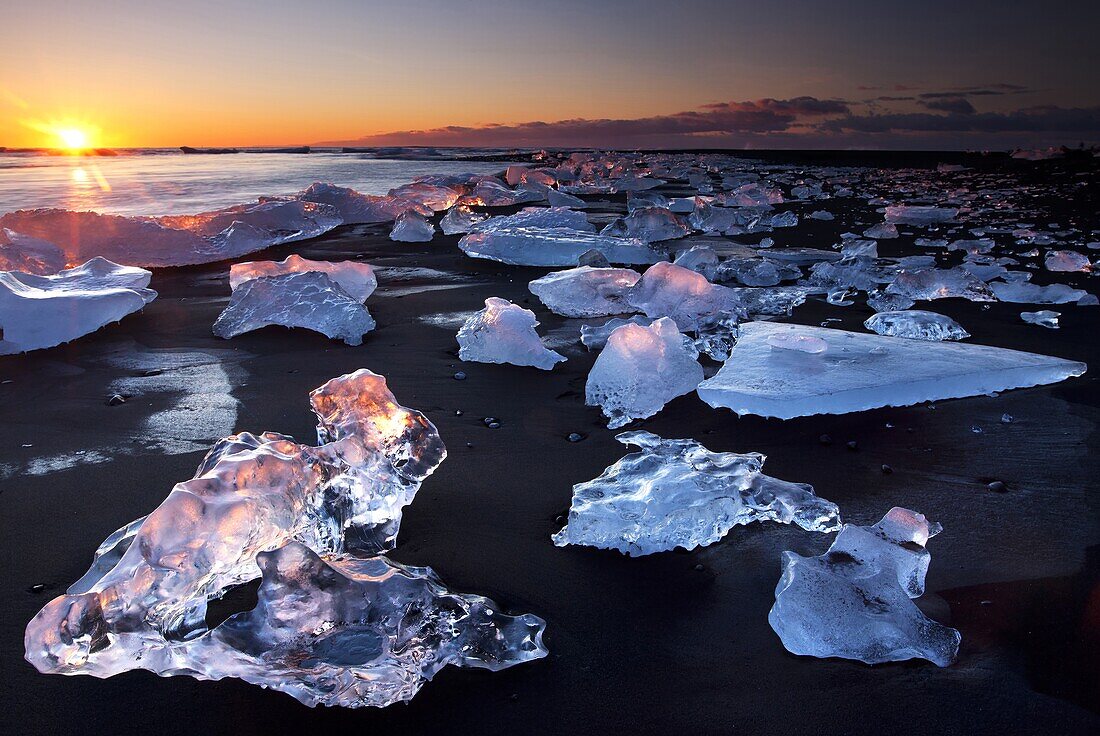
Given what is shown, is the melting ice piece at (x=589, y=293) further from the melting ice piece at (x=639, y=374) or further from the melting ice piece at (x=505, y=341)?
the melting ice piece at (x=639, y=374)

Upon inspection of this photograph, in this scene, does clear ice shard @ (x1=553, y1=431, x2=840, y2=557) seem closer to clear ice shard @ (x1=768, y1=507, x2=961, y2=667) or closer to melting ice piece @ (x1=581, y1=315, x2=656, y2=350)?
clear ice shard @ (x1=768, y1=507, x2=961, y2=667)

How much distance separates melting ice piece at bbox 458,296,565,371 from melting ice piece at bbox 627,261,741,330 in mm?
830

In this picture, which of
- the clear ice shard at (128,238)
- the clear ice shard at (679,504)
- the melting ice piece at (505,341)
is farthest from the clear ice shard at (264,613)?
the clear ice shard at (128,238)

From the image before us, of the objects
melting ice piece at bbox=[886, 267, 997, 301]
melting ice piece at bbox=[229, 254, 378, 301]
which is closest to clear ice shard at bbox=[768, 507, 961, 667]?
melting ice piece at bbox=[886, 267, 997, 301]

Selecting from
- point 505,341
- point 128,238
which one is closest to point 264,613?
point 505,341

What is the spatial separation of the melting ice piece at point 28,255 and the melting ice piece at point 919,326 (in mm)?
5601

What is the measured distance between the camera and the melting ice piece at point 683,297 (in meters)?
3.82

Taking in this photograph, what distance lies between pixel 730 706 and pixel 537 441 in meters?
1.27

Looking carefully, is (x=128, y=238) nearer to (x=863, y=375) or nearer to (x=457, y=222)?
(x=457, y=222)

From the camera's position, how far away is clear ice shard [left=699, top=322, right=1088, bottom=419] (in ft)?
8.46

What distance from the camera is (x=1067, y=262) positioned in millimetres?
5367

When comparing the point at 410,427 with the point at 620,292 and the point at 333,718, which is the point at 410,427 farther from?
the point at 620,292

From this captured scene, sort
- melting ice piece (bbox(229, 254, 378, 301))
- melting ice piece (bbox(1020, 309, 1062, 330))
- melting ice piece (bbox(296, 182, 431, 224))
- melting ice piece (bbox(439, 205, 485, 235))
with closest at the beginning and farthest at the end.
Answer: melting ice piece (bbox(1020, 309, 1062, 330)) → melting ice piece (bbox(229, 254, 378, 301)) → melting ice piece (bbox(439, 205, 485, 235)) → melting ice piece (bbox(296, 182, 431, 224))

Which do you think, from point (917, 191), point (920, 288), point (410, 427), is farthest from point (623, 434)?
point (917, 191)
